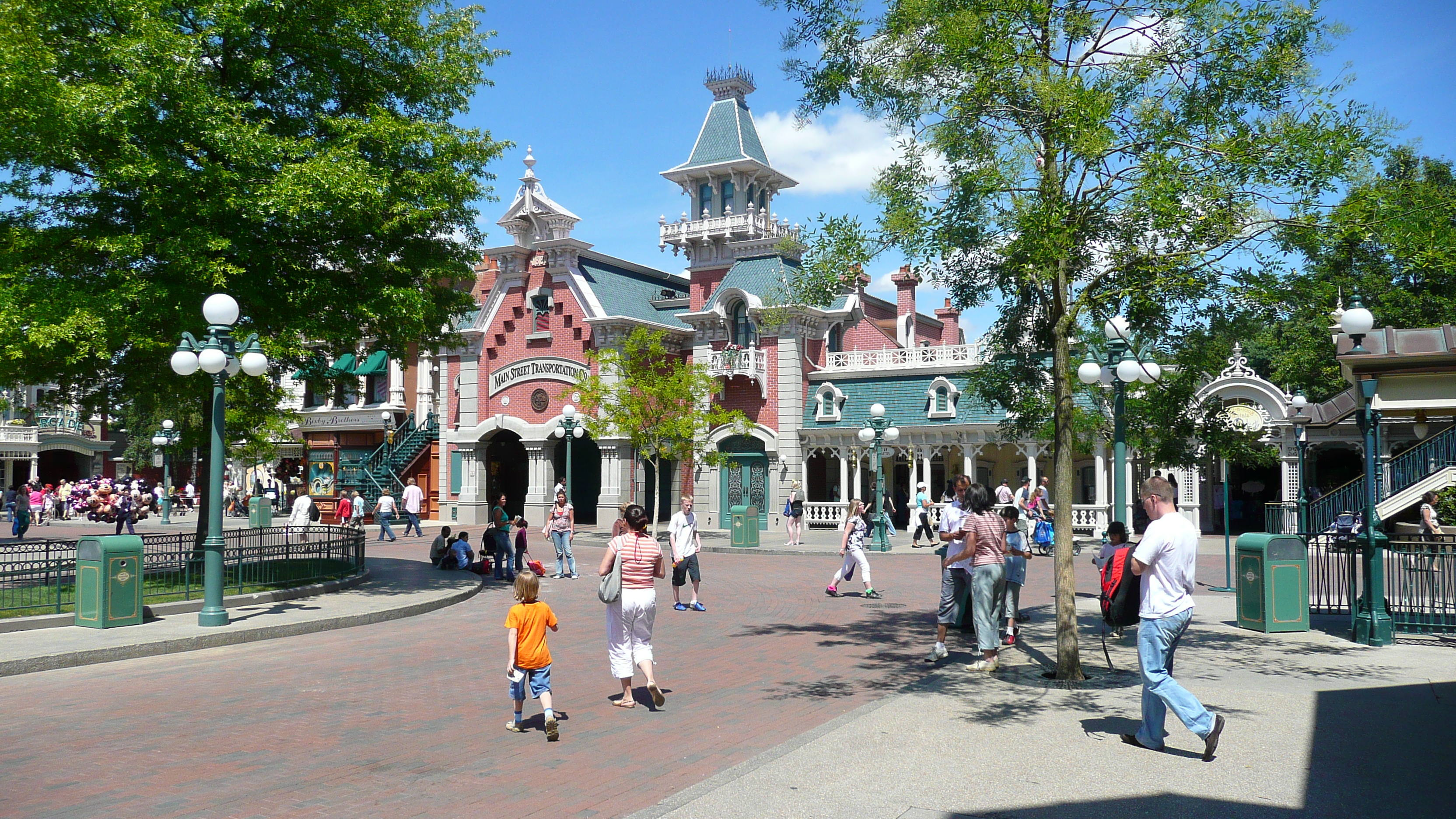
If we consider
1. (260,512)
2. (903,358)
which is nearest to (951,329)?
(903,358)

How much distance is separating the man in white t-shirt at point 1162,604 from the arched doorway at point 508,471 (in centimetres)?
3546

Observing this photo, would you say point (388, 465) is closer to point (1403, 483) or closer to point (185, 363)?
point (185, 363)

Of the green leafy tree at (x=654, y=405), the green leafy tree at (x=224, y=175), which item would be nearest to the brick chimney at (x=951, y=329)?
the green leafy tree at (x=654, y=405)

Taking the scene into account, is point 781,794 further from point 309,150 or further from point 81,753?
point 309,150

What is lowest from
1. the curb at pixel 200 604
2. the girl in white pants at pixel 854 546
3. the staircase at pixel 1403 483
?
the curb at pixel 200 604

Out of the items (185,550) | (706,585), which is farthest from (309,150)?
(706,585)

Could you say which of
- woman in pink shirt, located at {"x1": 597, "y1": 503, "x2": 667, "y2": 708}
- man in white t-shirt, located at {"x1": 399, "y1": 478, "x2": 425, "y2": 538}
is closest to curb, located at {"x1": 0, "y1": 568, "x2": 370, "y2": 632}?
woman in pink shirt, located at {"x1": 597, "y1": 503, "x2": 667, "y2": 708}

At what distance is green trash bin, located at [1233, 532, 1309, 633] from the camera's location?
11930 millimetres

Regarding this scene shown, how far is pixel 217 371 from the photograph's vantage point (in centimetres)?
1243

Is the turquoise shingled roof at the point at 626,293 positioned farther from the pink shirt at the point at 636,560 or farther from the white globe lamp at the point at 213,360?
the pink shirt at the point at 636,560

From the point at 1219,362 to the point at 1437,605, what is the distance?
6206 mm

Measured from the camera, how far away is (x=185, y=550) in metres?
14.5

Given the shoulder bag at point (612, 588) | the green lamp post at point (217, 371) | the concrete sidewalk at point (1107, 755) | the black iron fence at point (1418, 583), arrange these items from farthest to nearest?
1. the green lamp post at point (217, 371)
2. the black iron fence at point (1418, 583)
3. the shoulder bag at point (612, 588)
4. the concrete sidewalk at point (1107, 755)

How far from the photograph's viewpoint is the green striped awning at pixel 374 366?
4434 centimetres
